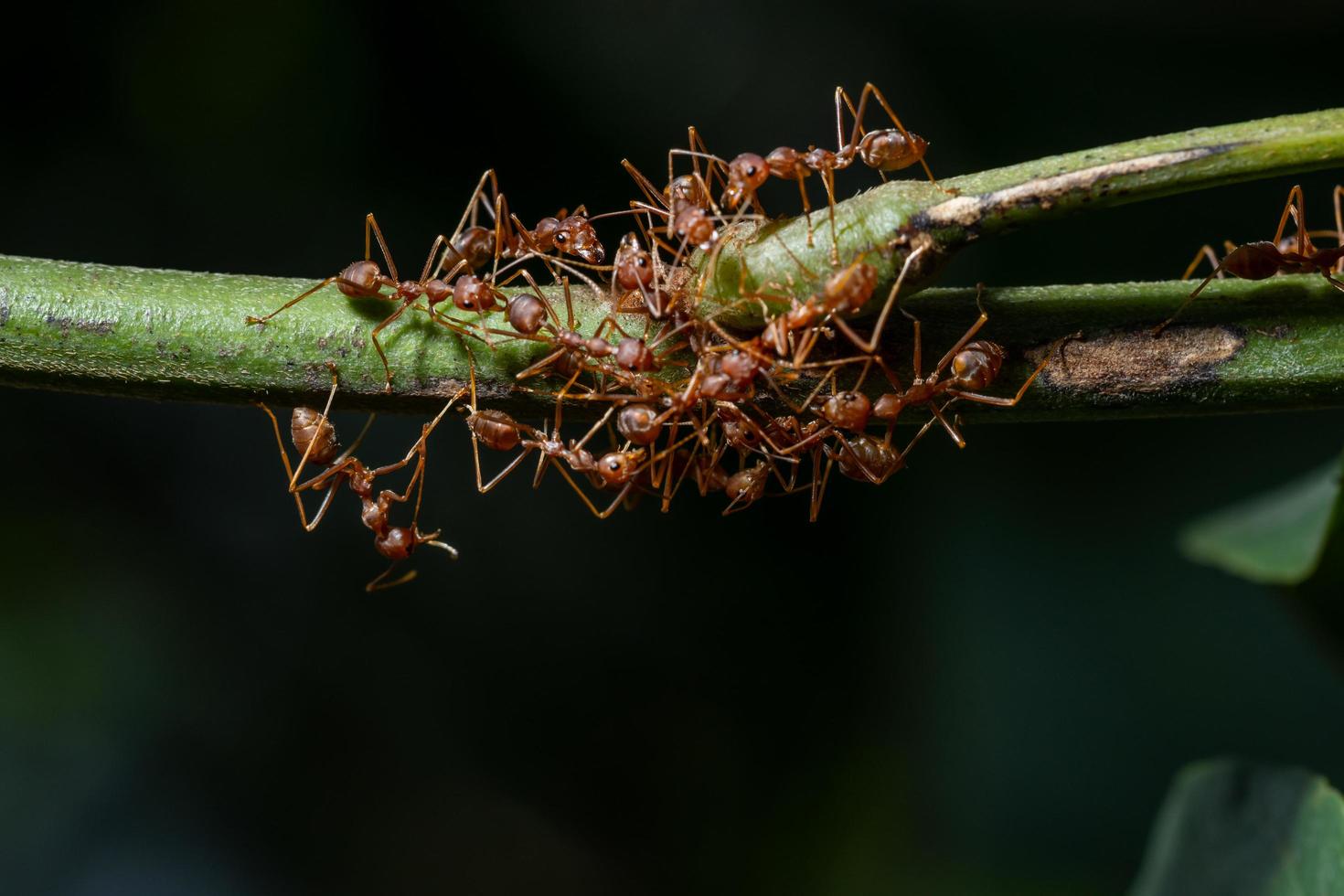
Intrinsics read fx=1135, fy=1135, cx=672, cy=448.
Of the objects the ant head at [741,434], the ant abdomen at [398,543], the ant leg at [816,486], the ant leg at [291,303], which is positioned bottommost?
the ant leg at [816,486]

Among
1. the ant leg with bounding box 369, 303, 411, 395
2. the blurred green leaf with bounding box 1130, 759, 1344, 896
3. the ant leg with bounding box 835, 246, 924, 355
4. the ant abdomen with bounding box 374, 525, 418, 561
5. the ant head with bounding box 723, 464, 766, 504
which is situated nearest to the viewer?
the ant leg with bounding box 835, 246, 924, 355

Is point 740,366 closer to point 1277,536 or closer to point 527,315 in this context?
point 527,315

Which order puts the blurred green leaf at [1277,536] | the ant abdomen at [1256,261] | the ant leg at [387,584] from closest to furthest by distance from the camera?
the ant abdomen at [1256,261], the ant leg at [387,584], the blurred green leaf at [1277,536]

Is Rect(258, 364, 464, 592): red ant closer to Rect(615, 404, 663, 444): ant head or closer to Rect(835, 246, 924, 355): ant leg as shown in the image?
Rect(615, 404, 663, 444): ant head

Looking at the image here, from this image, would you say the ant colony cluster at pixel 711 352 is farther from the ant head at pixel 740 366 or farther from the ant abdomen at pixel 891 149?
the ant abdomen at pixel 891 149

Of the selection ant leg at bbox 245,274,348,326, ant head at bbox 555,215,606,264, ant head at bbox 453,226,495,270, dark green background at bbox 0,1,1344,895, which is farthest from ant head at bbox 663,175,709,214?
dark green background at bbox 0,1,1344,895

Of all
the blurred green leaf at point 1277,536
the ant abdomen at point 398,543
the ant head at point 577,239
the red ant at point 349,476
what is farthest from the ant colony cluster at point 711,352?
the blurred green leaf at point 1277,536

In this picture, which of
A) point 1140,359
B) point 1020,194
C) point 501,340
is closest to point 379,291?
point 501,340
